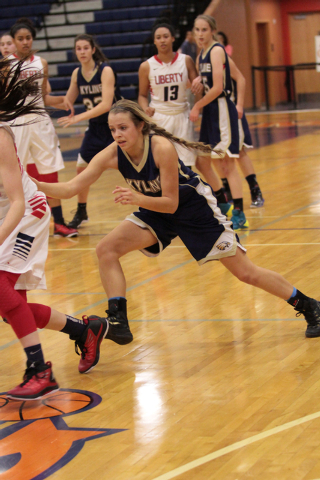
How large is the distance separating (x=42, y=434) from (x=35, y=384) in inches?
13.2

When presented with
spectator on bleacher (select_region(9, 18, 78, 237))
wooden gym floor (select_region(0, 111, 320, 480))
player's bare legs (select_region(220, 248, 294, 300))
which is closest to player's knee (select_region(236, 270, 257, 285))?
player's bare legs (select_region(220, 248, 294, 300))

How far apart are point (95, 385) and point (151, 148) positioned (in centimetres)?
110

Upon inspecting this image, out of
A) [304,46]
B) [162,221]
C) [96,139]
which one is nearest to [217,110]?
[96,139]

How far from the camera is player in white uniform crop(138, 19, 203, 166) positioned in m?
6.20

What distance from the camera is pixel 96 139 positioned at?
6293 mm

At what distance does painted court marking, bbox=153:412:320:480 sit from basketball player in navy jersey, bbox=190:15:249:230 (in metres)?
3.51

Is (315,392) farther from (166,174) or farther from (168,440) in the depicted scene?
(166,174)

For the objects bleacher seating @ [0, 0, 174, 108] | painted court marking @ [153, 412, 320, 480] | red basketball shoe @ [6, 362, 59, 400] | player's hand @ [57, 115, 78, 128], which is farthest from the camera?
bleacher seating @ [0, 0, 174, 108]

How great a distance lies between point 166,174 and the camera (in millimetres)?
3178

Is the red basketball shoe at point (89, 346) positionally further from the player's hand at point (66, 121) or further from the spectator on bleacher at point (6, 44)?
the spectator on bleacher at point (6, 44)

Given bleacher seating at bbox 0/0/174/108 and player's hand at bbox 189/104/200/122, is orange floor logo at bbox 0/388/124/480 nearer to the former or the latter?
player's hand at bbox 189/104/200/122

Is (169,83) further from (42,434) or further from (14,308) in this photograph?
(42,434)

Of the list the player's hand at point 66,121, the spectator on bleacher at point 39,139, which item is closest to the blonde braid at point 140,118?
the player's hand at point 66,121

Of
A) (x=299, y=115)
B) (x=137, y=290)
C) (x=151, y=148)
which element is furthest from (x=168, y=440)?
(x=299, y=115)
